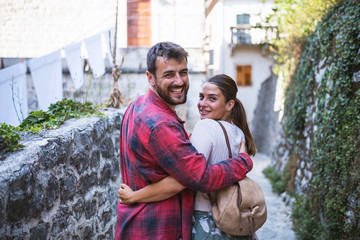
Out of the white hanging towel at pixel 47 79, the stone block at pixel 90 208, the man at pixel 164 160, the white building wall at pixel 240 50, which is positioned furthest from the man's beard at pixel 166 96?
the white building wall at pixel 240 50

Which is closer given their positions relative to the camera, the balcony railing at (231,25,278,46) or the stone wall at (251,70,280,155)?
the stone wall at (251,70,280,155)

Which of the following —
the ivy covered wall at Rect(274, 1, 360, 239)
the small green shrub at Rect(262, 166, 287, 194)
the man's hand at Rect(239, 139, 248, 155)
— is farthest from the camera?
the small green shrub at Rect(262, 166, 287, 194)

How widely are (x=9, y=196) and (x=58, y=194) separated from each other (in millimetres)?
617

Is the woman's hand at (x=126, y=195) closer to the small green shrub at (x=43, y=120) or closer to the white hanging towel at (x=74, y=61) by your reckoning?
the small green shrub at (x=43, y=120)

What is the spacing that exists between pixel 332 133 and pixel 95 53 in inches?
151

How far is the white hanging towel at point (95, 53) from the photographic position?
574 centimetres

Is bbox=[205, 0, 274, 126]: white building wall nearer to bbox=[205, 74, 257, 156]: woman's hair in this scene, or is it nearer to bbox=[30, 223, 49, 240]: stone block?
bbox=[205, 74, 257, 156]: woman's hair

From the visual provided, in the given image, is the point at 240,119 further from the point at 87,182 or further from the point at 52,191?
the point at 87,182

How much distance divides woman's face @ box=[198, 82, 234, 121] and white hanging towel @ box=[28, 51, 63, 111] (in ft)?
10.1

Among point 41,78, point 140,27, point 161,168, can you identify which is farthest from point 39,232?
point 140,27

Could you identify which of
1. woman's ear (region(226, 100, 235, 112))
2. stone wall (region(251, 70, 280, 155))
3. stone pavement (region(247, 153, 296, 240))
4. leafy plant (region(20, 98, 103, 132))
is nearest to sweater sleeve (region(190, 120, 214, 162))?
woman's ear (region(226, 100, 235, 112))

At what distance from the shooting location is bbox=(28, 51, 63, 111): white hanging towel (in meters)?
4.68

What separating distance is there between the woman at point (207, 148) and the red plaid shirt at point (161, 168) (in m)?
0.04

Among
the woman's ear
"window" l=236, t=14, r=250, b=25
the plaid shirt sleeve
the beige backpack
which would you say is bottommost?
the beige backpack
